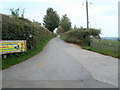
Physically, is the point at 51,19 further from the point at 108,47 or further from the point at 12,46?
the point at 12,46

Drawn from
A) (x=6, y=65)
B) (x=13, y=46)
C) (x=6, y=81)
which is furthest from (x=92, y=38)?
(x=6, y=81)

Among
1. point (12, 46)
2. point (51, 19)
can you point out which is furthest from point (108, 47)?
point (51, 19)

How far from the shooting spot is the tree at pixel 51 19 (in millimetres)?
43938

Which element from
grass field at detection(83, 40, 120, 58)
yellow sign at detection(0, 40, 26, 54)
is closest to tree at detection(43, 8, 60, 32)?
grass field at detection(83, 40, 120, 58)

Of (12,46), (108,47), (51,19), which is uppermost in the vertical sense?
(51,19)

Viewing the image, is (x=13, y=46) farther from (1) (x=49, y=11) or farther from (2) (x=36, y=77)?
(1) (x=49, y=11)

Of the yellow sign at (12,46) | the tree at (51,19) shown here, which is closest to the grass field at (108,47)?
the yellow sign at (12,46)

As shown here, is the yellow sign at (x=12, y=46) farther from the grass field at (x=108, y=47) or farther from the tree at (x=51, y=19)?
the tree at (x=51, y=19)

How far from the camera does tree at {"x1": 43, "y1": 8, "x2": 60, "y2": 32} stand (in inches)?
1730

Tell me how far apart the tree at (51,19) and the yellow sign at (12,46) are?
121 feet

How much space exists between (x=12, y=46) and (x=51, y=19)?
1514 inches

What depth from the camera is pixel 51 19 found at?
144ft

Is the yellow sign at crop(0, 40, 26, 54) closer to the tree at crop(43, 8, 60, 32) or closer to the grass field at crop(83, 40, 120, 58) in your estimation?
the grass field at crop(83, 40, 120, 58)

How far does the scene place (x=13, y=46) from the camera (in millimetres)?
7004
